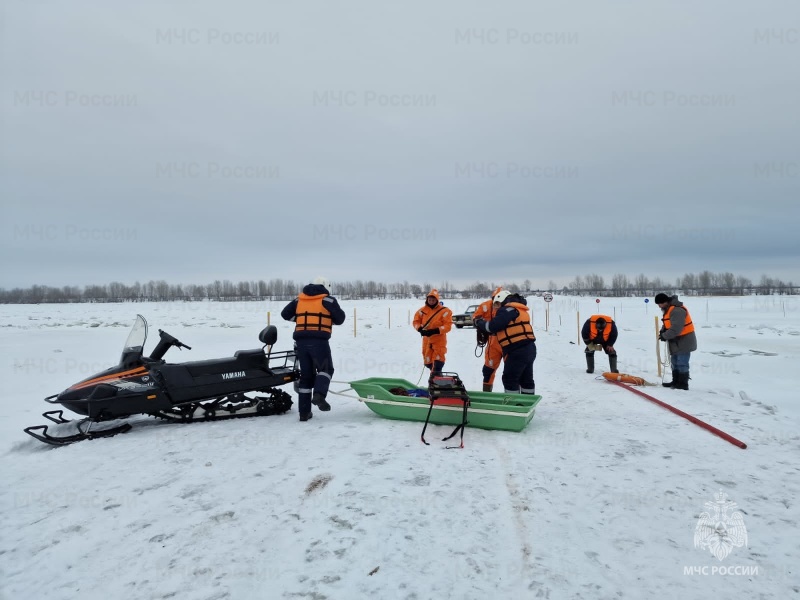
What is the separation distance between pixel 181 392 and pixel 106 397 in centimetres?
81

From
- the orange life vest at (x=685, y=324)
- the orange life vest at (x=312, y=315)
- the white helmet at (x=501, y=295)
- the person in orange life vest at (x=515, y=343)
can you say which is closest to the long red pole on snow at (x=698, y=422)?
the orange life vest at (x=685, y=324)

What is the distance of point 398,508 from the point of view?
327 centimetres

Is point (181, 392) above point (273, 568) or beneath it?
above

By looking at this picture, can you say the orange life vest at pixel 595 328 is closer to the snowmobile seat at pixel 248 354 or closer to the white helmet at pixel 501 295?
the white helmet at pixel 501 295

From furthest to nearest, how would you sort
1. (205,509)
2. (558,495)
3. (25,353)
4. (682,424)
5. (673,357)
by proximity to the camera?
(25,353) < (673,357) < (682,424) < (558,495) < (205,509)

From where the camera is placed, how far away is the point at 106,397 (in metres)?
5.13

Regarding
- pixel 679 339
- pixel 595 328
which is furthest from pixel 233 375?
pixel 595 328

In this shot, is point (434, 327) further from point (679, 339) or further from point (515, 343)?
point (679, 339)

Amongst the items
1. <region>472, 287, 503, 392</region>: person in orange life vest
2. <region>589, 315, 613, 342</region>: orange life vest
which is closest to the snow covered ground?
<region>472, 287, 503, 392</region>: person in orange life vest

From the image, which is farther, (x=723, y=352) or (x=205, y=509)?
(x=723, y=352)

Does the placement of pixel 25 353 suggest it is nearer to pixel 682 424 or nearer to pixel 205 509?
pixel 205 509

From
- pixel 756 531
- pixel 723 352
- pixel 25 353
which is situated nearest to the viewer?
pixel 756 531

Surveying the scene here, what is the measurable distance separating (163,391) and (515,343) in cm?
487

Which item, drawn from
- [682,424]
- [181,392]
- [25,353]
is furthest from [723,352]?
[25,353]
